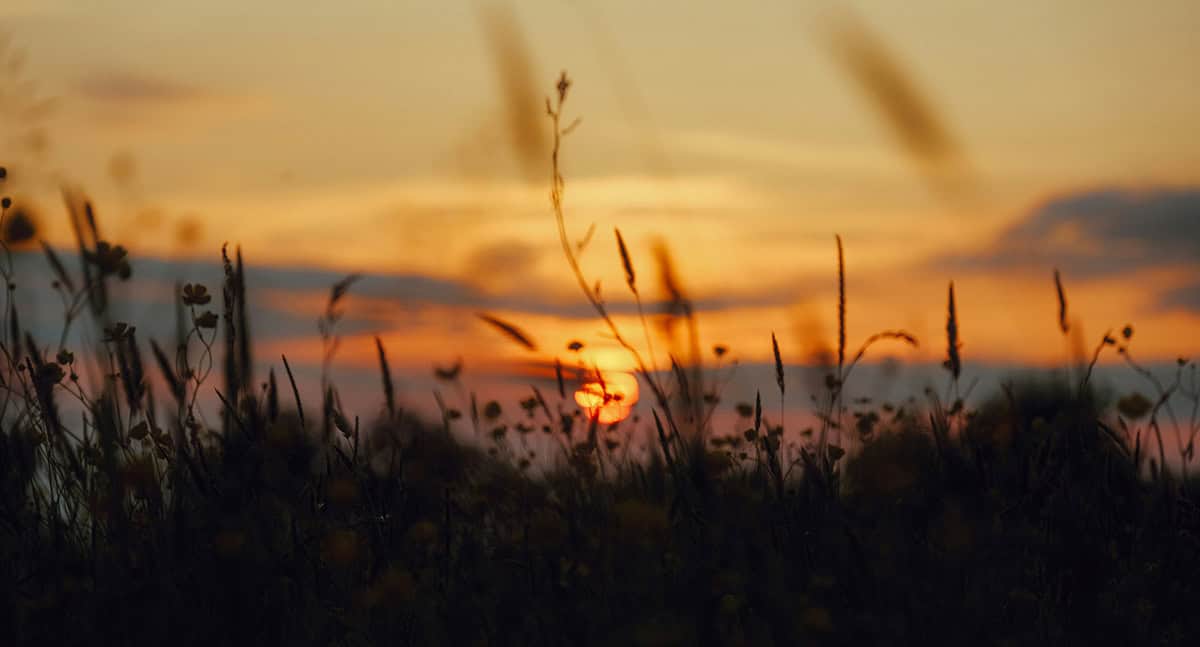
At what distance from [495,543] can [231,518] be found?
0.86 metres

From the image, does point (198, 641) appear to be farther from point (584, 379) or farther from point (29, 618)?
point (584, 379)

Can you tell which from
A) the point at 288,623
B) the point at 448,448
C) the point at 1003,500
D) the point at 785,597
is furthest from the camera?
the point at 448,448

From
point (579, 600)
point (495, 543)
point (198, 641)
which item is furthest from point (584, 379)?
point (198, 641)

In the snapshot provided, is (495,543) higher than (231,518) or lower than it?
lower

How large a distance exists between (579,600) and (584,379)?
3.04 feet

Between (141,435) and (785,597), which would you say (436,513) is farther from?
(785,597)

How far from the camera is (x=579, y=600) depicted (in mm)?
2730

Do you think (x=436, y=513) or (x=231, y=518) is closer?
(x=231, y=518)

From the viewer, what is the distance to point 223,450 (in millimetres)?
2957

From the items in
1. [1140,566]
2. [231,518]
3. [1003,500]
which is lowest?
[1140,566]

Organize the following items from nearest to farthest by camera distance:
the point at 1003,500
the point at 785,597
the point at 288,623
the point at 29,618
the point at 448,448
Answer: the point at 785,597
the point at 29,618
the point at 288,623
the point at 1003,500
the point at 448,448

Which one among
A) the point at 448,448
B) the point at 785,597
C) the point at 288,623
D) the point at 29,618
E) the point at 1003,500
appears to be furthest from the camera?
the point at 448,448

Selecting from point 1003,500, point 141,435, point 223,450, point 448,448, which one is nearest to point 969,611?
point 1003,500

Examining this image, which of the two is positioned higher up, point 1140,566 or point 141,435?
point 141,435
